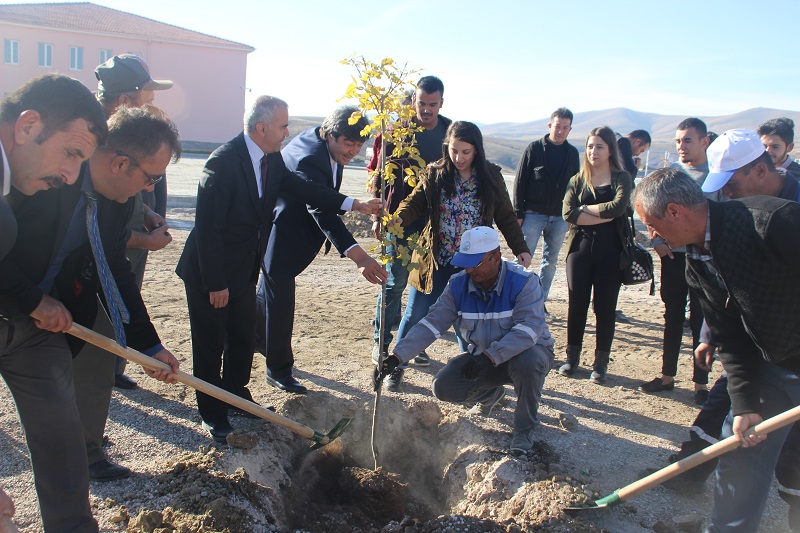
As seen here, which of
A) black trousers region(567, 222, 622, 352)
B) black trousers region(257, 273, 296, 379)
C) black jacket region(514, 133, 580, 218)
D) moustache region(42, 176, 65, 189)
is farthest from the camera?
black jacket region(514, 133, 580, 218)

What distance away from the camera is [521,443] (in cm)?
388

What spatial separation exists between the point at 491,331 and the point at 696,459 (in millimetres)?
1416

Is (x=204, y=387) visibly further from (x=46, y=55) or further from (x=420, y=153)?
(x=46, y=55)

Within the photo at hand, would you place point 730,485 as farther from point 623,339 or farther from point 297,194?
point 623,339

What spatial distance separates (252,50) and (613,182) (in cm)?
4501

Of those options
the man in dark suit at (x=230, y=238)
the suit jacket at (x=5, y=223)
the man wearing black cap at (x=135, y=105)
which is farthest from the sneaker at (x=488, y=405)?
the suit jacket at (x=5, y=223)

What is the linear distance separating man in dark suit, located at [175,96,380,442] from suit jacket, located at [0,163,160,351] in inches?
21.7

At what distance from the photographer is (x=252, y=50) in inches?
1796

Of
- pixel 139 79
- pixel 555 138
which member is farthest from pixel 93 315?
pixel 555 138

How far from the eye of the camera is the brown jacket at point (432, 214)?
4.65 metres

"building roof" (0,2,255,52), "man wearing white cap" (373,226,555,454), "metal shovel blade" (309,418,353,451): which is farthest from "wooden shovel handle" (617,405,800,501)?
"building roof" (0,2,255,52)

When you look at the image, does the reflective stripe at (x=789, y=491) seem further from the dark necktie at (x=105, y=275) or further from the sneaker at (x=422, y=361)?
the dark necktie at (x=105, y=275)

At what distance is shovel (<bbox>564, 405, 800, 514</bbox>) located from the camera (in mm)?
2664

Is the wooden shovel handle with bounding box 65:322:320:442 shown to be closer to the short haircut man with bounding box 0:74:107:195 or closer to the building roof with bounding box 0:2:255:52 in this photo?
the short haircut man with bounding box 0:74:107:195
